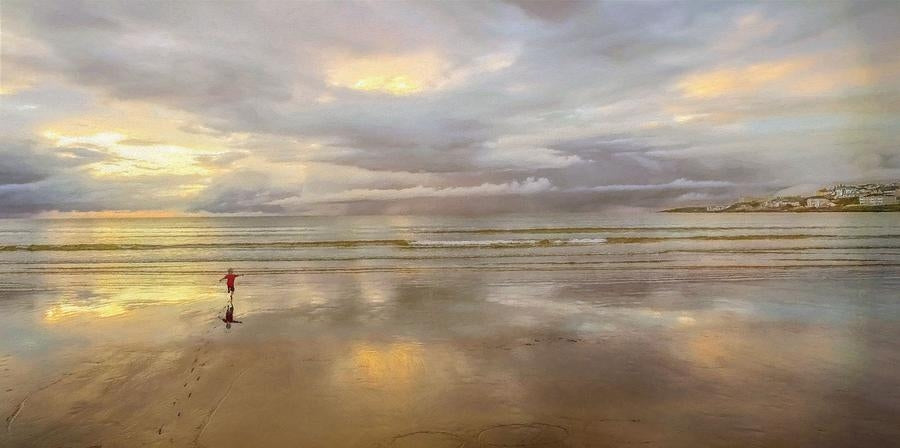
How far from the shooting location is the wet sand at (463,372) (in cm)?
652

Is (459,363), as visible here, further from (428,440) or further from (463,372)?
(428,440)

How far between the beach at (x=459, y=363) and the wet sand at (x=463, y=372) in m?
0.05

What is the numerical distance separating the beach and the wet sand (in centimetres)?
5

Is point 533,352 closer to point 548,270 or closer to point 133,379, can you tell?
point 133,379

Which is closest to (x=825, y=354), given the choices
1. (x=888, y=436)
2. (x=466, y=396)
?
(x=888, y=436)

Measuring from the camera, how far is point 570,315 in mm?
13891

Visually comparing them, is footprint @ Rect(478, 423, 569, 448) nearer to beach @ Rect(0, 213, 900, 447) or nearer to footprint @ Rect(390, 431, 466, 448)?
beach @ Rect(0, 213, 900, 447)

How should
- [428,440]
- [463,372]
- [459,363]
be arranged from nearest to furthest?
[428,440]
[463,372]
[459,363]

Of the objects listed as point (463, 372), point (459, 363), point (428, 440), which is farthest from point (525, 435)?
point (459, 363)

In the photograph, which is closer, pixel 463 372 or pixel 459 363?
pixel 463 372

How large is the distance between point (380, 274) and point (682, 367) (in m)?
17.3

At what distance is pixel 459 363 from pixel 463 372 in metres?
0.54

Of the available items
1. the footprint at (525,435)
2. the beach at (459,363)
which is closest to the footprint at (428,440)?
the beach at (459,363)

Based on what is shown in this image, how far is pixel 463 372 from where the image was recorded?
895 cm
